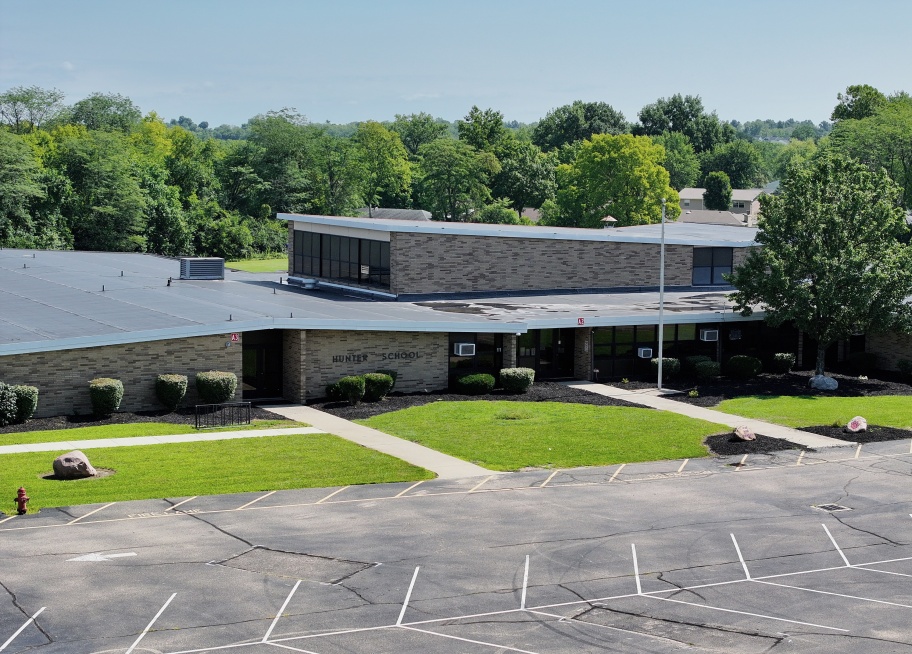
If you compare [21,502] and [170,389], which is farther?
[170,389]

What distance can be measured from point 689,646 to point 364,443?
17225 millimetres

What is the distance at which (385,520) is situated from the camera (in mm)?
25734

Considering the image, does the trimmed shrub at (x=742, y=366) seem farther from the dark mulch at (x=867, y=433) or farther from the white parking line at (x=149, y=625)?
the white parking line at (x=149, y=625)

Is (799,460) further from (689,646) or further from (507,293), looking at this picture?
(507,293)

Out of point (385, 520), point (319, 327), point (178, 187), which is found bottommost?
point (385, 520)

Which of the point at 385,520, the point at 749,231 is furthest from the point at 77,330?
the point at 749,231

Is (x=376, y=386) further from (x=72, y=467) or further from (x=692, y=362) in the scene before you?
(x=692, y=362)

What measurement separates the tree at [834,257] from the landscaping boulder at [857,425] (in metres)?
9.58

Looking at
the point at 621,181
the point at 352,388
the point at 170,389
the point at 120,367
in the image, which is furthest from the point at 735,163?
the point at 120,367

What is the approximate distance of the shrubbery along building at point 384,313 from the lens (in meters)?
37.4

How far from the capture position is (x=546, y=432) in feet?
119

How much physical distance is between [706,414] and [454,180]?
82.8 m

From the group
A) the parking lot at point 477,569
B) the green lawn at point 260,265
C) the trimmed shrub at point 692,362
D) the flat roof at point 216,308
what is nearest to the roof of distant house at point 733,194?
the green lawn at point 260,265

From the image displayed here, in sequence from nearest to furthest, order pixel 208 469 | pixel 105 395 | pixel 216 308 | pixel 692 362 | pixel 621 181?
1. pixel 208 469
2. pixel 105 395
3. pixel 216 308
4. pixel 692 362
5. pixel 621 181
